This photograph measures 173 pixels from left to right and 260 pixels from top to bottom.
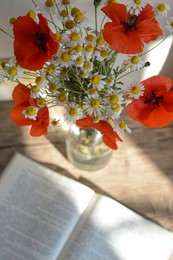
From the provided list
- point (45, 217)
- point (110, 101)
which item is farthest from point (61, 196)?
point (110, 101)

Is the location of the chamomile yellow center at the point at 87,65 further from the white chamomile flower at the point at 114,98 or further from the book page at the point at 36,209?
the book page at the point at 36,209

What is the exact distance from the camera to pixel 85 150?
945 millimetres

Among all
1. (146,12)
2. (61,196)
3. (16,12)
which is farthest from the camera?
(61,196)

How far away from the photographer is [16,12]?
81 centimetres

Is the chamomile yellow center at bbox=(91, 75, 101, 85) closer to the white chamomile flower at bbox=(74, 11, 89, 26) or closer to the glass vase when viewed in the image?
the white chamomile flower at bbox=(74, 11, 89, 26)

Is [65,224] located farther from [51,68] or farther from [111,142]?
[51,68]

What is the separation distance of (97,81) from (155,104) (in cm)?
11

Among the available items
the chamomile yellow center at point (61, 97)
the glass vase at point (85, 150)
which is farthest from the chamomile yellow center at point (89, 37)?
the glass vase at point (85, 150)

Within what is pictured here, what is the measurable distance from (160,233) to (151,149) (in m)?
0.22

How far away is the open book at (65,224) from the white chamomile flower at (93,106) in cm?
32

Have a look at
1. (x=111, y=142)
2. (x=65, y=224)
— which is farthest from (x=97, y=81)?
(x=65, y=224)

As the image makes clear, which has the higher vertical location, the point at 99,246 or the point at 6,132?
the point at 6,132

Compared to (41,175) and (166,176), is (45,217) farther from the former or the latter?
(166,176)

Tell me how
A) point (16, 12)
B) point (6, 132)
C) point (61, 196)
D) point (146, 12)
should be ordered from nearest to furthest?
point (146, 12) < point (16, 12) < point (61, 196) < point (6, 132)
